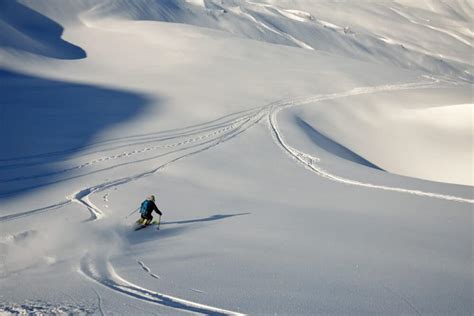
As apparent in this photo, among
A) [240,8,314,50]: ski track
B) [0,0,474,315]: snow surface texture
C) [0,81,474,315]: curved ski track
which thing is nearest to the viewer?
[0,81,474,315]: curved ski track

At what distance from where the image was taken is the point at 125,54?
34094 millimetres

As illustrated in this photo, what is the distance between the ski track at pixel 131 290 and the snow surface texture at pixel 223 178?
0.11 feet

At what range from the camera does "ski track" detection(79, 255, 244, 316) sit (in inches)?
229

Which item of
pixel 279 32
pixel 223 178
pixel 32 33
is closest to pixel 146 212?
pixel 223 178

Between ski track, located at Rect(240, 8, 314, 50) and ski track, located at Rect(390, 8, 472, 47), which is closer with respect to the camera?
ski track, located at Rect(240, 8, 314, 50)

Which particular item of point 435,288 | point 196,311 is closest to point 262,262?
point 196,311

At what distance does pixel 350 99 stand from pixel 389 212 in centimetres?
1630

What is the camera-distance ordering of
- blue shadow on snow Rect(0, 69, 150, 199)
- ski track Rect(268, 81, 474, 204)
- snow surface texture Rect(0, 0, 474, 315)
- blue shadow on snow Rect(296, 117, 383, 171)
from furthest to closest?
1. blue shadow on snow Rect(296, 117, 383, 171)
2. blue shadow on snow Rect(0, 69, 150, 199)
3. ski track Rect(268, 81, 474, 204)
4. snow surface texture Rect(0, 0, 474, 315)

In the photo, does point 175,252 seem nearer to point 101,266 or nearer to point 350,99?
point 101,266

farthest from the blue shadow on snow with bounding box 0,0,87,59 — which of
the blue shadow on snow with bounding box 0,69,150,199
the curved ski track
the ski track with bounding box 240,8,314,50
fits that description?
the ski track with bounding box 240,8,314,50

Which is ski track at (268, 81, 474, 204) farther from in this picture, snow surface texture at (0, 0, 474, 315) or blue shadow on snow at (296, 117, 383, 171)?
blue shadow on snow at (296, 117, 383, 171)

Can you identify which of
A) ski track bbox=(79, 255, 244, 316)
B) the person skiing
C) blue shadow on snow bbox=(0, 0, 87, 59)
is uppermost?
blue shadow on snow bbox=(0, 0, 87, 59)

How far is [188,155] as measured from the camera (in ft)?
52.4

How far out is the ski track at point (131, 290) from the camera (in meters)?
5.83
